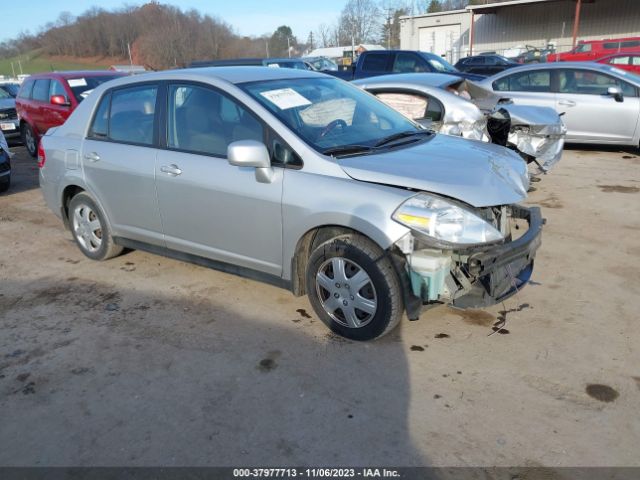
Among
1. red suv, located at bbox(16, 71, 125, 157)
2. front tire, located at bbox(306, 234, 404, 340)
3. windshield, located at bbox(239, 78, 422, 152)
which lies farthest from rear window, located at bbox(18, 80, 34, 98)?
front tire, located at bbox(306, 234, 404, 340)

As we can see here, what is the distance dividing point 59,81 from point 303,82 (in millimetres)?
7913

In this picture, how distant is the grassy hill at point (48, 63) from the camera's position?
75125mm

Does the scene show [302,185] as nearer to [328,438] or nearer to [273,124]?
[273,124]

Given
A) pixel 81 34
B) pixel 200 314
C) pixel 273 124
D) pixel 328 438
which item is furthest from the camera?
pixel 81 34

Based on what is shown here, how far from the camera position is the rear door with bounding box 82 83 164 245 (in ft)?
14.6

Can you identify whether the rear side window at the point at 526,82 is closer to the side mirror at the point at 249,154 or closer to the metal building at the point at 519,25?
the side mirror at the point at 249,154

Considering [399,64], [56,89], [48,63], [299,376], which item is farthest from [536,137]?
[48,63]

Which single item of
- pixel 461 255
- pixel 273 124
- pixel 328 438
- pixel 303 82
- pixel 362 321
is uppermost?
pixel 303 82

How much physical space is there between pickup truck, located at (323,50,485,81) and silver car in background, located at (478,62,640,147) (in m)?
3.08

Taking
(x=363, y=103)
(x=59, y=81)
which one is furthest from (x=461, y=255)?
(x=59, y=81)

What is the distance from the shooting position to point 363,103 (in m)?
4.49

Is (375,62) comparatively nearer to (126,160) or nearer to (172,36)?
(126,160)

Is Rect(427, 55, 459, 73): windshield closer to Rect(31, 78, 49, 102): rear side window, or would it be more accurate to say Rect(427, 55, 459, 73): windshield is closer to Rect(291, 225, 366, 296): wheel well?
Rect(31, 78, 49, 102): rear side window

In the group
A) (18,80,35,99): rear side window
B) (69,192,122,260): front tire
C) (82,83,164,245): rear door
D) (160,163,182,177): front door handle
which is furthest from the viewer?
(18,80,35,99): rear side window
